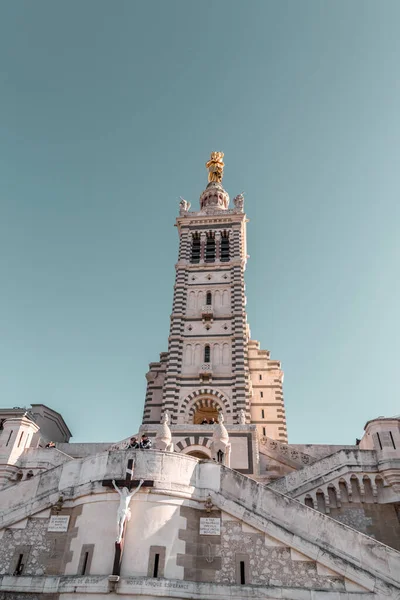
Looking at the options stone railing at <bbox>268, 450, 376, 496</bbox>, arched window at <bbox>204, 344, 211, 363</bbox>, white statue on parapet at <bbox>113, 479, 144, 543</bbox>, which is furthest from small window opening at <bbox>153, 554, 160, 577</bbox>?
arched window at <bbox>204, 344, 211, 363</bbox>

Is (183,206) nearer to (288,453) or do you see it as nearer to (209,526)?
(288,453)

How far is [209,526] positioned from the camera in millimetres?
12406

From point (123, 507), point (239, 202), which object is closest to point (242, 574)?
point (123, 507)

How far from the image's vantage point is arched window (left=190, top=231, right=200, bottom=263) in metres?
39.7

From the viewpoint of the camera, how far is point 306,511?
12273 mm

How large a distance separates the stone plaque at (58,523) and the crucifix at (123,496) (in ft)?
5.86

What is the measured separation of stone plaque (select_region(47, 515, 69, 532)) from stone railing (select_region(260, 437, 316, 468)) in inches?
555

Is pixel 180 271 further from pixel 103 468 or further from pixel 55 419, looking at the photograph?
pixel 103 468

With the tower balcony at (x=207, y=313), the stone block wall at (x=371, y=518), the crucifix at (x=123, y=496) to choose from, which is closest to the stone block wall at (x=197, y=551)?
the crucifix at (x=123, y=496)

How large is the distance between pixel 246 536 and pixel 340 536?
2.55 meters

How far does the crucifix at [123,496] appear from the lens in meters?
11.3

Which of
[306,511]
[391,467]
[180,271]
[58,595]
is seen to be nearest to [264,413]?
[180,271]

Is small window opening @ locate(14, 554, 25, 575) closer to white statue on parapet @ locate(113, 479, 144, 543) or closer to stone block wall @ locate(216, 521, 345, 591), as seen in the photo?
white statue on parapet @ locate(113, 479, 144, 543)

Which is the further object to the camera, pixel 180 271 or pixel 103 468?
pixel 180 271
